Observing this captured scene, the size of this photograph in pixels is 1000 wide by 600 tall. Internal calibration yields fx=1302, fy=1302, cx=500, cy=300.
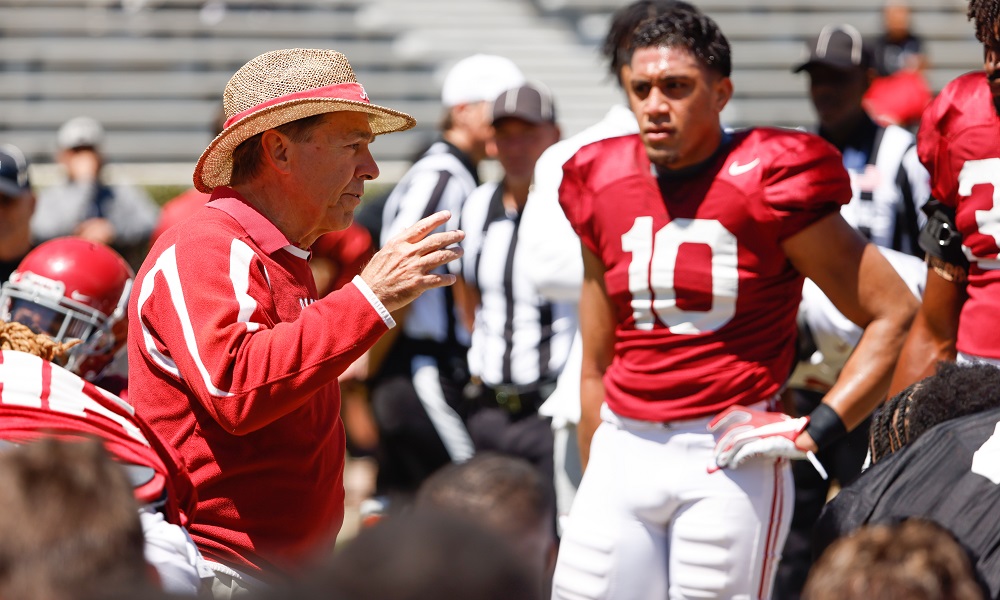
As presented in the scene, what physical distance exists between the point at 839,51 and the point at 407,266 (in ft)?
11.2

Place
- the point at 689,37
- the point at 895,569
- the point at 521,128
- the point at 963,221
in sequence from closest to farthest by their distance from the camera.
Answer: the point at 895,569 < the point at 963,221 < the point at 689,37 < the point at 521,128

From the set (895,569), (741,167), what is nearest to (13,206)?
(741,167)

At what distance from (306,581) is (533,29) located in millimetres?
13081

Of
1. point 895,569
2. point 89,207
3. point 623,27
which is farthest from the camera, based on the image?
point 89,207

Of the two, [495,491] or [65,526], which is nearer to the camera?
[65,526]

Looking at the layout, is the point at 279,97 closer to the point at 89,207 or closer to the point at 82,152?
the point at 89,207

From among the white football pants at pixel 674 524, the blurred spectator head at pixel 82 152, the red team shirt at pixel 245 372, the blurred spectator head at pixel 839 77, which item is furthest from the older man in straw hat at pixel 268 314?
the blurred spectator head at pixel 82 152

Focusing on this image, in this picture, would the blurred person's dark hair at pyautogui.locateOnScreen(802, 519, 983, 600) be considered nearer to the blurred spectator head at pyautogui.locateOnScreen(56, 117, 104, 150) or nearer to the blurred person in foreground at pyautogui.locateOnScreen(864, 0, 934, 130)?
the blurred person in foreground at pyautogui.locateOnScreen(864, 0, 934, 130)

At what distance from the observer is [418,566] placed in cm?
125

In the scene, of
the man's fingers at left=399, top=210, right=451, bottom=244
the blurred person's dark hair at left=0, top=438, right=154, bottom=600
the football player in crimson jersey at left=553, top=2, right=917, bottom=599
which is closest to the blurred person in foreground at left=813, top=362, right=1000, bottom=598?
the football player in crimson jersey at left=553, top=2, right=917, bottom=599

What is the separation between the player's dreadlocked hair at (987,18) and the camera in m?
3.12

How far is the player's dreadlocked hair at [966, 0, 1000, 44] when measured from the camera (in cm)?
312

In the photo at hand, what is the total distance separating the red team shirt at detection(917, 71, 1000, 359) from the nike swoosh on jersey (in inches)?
18.3

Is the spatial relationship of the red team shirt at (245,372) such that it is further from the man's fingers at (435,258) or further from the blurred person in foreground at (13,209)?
the blurred person in foreground at (13,209)
